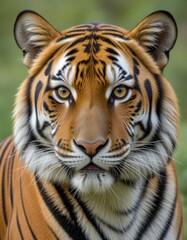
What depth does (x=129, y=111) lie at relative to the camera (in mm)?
4266

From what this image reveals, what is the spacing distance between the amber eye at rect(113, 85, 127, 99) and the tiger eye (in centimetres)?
19

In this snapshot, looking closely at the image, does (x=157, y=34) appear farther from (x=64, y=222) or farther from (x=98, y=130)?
(x=64, y=222)

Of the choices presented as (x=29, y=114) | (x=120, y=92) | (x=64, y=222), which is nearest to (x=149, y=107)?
(x=120, y=92)

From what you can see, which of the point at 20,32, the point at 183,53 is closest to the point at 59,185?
the point at 20,32

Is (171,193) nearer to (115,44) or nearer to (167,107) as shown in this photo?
(167,107)

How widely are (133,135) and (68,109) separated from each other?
0.29 meters

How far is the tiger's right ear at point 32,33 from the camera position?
4.43 metres

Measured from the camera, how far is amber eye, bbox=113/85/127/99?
4.22 meters

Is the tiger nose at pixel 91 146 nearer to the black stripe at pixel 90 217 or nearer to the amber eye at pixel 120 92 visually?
the amber eye at pixel 120 92

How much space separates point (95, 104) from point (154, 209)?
0.65 metres

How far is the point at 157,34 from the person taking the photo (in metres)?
4.42

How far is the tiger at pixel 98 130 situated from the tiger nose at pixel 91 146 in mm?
20

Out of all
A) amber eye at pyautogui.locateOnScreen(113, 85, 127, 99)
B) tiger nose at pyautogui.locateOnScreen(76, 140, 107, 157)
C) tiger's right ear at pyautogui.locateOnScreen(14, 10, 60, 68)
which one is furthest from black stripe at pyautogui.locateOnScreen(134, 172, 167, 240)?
tiger's right ear at pyautogui.locateOnScreen(14, 10, 60, 68)

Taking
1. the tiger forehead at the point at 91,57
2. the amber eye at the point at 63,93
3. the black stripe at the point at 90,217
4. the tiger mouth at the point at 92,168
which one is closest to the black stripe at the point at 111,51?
the tiger forehead at the point at 91,57
